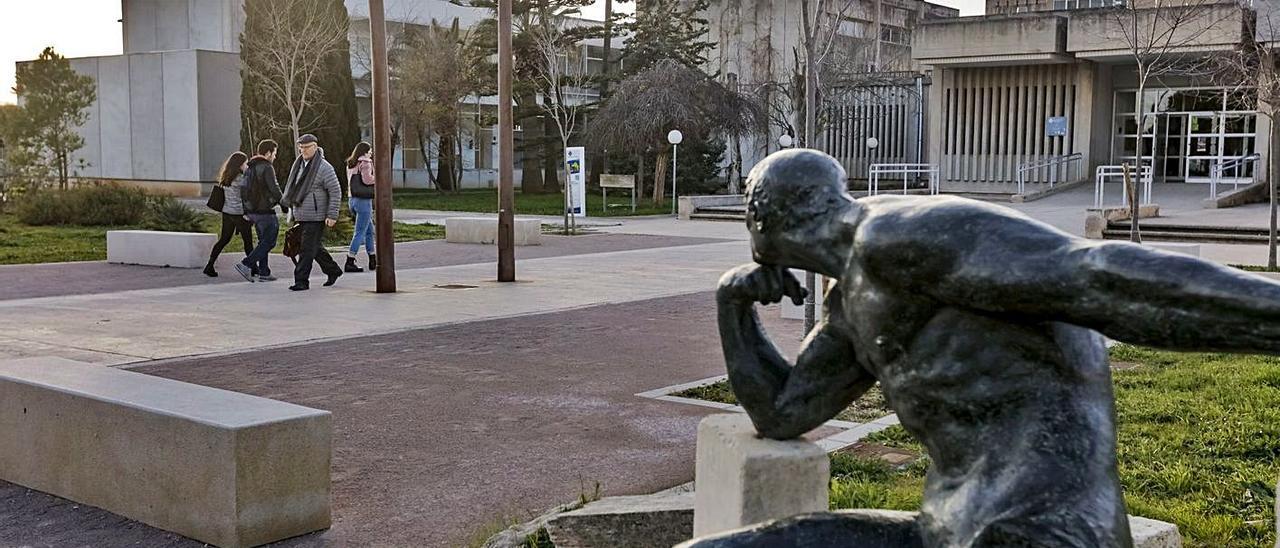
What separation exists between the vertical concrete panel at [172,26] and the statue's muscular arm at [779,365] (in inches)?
1886

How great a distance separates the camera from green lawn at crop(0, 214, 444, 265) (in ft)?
60.2

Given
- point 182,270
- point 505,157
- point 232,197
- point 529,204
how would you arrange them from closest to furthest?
1. point 232,197
2. point 505,157
3. point 182,270
4. point 529,204

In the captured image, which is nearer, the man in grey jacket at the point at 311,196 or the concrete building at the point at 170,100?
the man in grey jacket at the point at 311,196

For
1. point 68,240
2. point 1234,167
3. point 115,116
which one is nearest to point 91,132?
point 115,116

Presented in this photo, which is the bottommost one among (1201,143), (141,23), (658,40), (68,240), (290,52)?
(68,240)

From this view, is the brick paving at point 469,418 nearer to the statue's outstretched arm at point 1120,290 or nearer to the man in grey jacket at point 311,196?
the man in grey jacket at point 311,196

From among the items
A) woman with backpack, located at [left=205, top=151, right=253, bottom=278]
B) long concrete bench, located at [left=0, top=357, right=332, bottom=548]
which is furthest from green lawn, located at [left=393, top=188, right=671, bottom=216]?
long concrete bench, located at [left=0, top=357, right=332, bottom=548]

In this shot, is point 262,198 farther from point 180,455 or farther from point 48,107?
point 48,107

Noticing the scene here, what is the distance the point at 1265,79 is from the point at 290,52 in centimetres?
2616

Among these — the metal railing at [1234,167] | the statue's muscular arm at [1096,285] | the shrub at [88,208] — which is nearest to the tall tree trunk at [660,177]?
the metal railing at [1234,167]

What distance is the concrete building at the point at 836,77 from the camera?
136 ft

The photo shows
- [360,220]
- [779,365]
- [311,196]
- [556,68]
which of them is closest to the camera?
[779,365]

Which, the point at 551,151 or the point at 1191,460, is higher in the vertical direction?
the point at 551,151

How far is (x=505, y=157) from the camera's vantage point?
Result: 15.3 m
